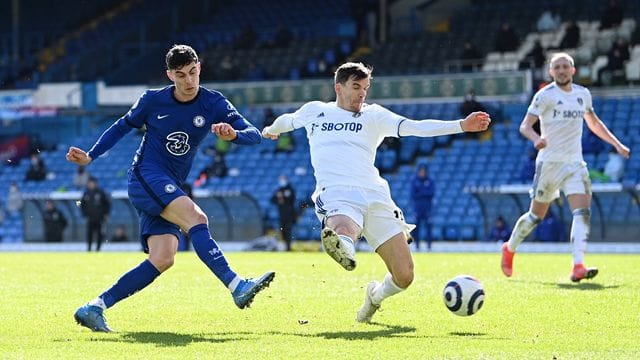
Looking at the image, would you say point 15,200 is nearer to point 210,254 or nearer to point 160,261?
point 160,261

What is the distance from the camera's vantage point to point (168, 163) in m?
10.2

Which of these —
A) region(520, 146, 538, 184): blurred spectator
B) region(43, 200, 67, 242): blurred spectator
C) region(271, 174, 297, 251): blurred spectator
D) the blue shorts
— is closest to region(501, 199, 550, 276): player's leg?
the blue shorts

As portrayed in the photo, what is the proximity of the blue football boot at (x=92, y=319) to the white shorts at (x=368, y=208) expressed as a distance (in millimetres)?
1871

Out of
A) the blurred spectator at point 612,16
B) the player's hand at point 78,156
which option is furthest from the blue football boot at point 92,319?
the blurred spectator at point 612,16

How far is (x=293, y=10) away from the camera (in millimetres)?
46625

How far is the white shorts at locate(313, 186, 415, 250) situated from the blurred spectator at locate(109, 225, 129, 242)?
2523cm

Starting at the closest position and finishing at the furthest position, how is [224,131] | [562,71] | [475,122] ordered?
[475,122], [224,131], [562,71]

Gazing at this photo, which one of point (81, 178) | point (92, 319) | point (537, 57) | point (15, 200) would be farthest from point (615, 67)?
point (92, 319)

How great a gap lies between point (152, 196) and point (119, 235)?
25490 mm

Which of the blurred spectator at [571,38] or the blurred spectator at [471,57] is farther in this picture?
the blurred spectator at [471,57]

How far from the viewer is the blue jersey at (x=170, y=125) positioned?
10.1 metres

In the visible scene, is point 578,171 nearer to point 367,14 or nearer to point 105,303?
point 105,303

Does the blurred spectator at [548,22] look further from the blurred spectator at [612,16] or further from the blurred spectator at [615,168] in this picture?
the blurred spectator at [615,168]

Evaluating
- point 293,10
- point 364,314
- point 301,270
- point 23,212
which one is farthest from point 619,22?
point 364,314
